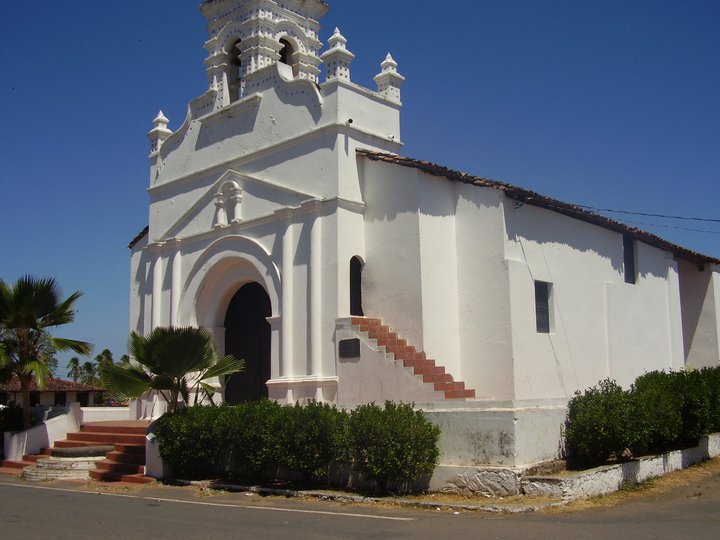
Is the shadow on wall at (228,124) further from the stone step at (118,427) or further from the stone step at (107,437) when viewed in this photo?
the stone step at (107,437)

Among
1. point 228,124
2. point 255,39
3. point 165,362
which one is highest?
point 255,39

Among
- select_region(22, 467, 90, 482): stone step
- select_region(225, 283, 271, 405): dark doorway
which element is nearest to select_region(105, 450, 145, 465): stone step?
select_region(22, 467, 90, 482): stone step

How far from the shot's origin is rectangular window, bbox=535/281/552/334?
18125 mm

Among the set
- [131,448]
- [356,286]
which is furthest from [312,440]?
[131,448]

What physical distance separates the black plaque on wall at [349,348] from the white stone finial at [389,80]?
21.3 ft

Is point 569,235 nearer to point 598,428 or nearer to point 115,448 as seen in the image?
point 598,428

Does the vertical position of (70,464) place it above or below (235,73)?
below

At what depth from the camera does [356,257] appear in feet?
59.3

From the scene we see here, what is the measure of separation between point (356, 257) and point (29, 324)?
8.68 meters

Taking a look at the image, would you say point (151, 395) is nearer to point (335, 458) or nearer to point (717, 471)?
point (335, 458)

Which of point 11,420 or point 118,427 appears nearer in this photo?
point 118,427

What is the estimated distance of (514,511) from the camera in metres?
10.9

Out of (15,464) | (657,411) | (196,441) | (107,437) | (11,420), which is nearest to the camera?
(657,411)

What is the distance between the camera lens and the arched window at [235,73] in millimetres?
22125
